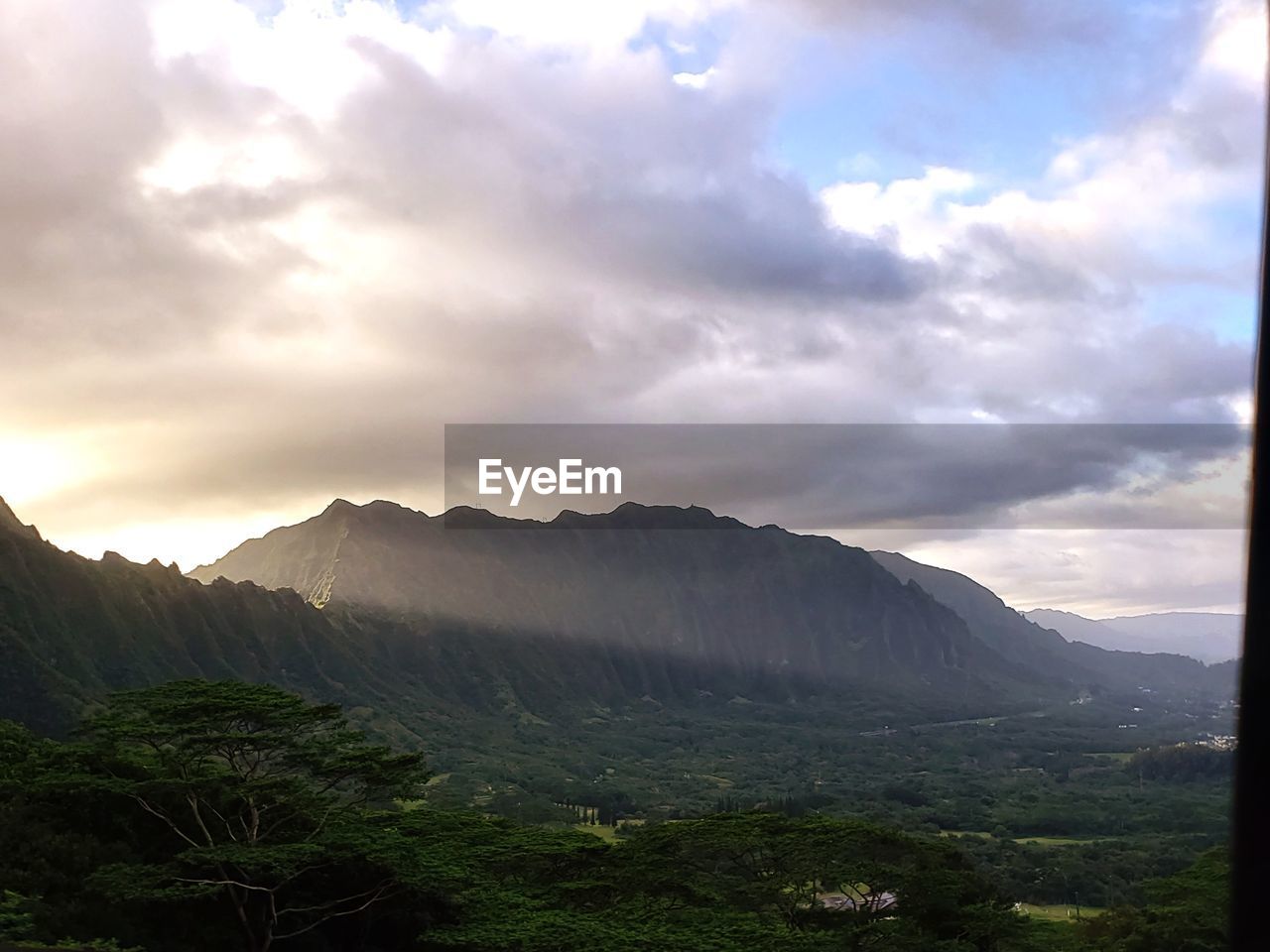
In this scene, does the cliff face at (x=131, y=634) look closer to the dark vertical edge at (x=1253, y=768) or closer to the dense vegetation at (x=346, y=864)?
the dense vegetation at (x=346, y=864)

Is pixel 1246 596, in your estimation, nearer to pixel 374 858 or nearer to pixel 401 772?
pixel 374 858

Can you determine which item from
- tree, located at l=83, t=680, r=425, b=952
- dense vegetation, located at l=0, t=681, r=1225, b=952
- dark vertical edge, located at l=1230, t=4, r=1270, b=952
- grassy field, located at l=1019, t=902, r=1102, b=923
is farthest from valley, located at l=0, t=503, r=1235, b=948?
dark vertical edge, located at l=1230, t=4, r=1270, b=952

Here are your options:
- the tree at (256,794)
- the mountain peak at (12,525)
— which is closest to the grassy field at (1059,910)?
the tree at (256,794)

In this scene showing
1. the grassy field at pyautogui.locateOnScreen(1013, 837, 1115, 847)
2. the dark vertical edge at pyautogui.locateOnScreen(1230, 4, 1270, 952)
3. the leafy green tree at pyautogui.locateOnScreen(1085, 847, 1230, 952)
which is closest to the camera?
the dark vertical edge at pyautogui.locateOnScreen(1230, 4, 1270, 952)

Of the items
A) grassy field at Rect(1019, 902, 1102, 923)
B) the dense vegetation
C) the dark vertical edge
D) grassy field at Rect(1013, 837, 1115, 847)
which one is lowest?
grassy field at Rect(1013, 837, 1115, 847)

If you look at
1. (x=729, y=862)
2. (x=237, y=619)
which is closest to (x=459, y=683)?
(x=237, y=619)

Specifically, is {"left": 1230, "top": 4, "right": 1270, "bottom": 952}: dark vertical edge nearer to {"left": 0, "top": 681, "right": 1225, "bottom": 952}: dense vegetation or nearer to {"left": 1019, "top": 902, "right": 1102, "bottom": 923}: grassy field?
{"left": 0, "top": 681, "right": 1225, "bottom": 952}: dense vegetation

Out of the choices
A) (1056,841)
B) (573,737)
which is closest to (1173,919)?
(1056,841)
